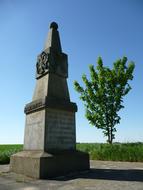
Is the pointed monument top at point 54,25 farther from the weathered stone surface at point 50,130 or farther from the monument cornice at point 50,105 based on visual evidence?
the weathered stone surface at point 50,130

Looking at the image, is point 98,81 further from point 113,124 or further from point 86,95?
point 113,124

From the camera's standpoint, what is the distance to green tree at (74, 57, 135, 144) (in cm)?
2081

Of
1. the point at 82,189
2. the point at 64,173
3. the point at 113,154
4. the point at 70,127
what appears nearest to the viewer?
the point at 82,189

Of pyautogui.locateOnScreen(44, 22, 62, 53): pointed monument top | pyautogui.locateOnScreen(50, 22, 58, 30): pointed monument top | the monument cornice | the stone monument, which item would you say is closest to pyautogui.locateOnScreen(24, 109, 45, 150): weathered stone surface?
the stone monument

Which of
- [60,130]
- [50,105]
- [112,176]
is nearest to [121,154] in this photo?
[60,130]

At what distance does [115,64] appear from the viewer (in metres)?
21.9

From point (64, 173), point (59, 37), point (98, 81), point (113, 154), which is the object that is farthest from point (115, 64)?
point (64, 173)

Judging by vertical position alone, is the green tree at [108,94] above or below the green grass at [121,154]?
above

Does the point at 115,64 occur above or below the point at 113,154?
above

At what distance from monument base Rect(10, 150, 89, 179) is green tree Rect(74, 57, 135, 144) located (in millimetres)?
13123

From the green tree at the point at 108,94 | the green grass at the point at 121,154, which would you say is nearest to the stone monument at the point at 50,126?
the green grass at the point at 121,154

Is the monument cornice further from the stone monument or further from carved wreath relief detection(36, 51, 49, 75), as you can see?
carved wreath relief detection(36, 51, 49, 75)

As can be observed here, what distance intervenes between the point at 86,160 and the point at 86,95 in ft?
47.1

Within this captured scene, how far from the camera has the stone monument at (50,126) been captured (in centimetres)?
700
